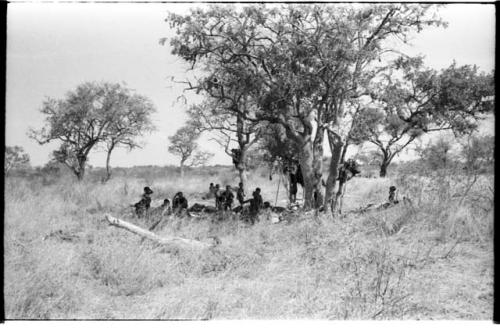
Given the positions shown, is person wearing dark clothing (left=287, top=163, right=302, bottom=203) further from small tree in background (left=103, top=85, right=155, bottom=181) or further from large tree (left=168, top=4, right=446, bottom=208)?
small tree in background (left=103, top=85, right=155, bottom=181)

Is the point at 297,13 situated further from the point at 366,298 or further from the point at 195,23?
the point at 366,298

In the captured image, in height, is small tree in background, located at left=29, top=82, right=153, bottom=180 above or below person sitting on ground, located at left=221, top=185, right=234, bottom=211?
above

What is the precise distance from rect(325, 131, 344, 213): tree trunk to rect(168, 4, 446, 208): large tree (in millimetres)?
20

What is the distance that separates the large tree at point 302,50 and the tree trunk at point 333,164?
2cm

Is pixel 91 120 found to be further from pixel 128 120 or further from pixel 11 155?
pixel 11 155

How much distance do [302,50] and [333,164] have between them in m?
2.49

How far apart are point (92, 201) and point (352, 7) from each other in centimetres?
787

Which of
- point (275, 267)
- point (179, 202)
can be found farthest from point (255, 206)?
point (275, 267)

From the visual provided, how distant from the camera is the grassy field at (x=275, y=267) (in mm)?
4824

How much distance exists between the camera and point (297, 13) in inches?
308

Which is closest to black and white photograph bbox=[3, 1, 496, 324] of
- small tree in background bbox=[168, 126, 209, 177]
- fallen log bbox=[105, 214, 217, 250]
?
fallen log bbox=[105, 214, 217, 250]

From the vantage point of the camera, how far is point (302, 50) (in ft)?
26.2

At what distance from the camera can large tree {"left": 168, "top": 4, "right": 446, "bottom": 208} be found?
7828 mm

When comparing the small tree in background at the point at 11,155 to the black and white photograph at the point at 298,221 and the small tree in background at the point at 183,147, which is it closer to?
the black and white photograph at the point at 298,221
